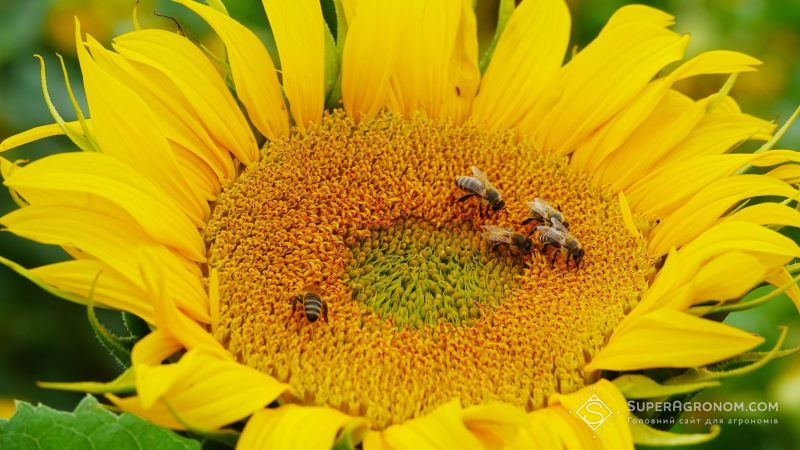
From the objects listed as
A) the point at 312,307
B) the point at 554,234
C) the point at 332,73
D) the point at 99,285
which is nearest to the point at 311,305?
the point at 312,307

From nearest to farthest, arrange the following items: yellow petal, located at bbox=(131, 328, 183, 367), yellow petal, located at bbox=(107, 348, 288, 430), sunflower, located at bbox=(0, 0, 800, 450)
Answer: yellow petal, located at bbox=(107, 348, 288, 430)
yellow petal, located at bbox=(131, 328, 183, 367)
sunflower, located at bbox=(0, 0, 800, 450)

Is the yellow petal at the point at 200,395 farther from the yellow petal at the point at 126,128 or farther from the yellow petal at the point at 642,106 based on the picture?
the yellow petal at the point at 642,106

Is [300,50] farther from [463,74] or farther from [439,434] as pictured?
[439,434]

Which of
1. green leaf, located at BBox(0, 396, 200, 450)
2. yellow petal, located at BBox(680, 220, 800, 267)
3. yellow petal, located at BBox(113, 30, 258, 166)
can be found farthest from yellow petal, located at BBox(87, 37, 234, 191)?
yellow petal, located at BBox(680, 220, 800, 267)

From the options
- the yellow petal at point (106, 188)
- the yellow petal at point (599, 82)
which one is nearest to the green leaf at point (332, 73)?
the yellow petal at point (599, 82)

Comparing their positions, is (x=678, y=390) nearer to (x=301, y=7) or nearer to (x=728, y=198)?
(x=728, y=198)

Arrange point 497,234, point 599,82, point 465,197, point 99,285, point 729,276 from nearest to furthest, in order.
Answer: point 99,285
point 729,276
point 497,234
point 465,197
point 599,82

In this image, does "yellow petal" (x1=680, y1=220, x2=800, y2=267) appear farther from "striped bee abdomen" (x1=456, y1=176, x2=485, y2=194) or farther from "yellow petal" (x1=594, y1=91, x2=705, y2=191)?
"striped bee abdomen" (x1=456, y1=176, x2=485, y2=194)
